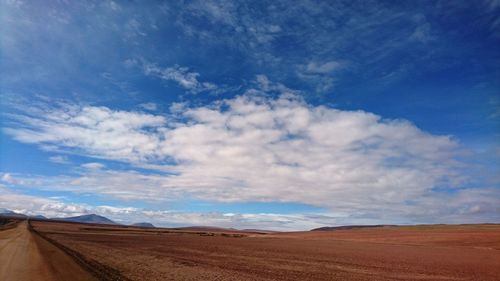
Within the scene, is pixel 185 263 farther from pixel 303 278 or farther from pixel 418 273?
pixel 418 273

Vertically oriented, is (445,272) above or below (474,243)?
below

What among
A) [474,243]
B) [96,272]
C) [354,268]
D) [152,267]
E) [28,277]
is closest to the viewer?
[28,277]

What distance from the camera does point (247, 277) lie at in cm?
2339

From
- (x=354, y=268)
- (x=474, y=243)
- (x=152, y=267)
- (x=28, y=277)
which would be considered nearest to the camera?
(x=28, y=277)

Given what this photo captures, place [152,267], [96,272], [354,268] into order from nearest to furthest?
[96,272] → [152,267] → [354,268]

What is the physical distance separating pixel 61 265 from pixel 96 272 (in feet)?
11.9

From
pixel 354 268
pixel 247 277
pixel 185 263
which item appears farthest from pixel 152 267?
pixel 354 268

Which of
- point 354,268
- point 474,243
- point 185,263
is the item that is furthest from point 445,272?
point 474,243

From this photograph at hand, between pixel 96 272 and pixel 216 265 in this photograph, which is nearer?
pixel 96 272

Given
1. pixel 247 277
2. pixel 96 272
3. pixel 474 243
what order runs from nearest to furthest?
pixel 96 272
pixel 247 277
pixel 474 243

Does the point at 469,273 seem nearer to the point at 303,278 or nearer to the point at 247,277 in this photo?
the point at 303,278

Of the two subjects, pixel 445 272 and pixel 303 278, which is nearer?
pixel 303 278

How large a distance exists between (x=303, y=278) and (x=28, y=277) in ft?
49.5

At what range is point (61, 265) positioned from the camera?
23922 mm
